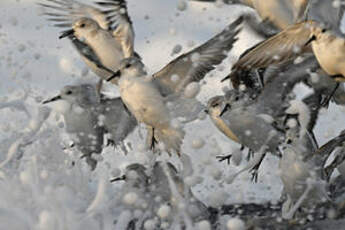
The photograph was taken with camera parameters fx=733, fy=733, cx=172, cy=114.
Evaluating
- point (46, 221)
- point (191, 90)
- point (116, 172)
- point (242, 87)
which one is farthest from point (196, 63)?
point (46, 221)

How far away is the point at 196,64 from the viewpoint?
4105mm

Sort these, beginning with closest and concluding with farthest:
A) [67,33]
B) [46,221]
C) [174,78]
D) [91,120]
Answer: [46,221]
[174,78]
[91,120]
[67,33]

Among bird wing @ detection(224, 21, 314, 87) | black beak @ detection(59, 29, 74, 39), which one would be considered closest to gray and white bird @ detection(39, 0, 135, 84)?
black beak @ detection(59, 29, 74, 39)

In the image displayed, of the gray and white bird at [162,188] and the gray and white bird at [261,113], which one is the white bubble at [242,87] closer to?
the gray and white bird at [261,113]

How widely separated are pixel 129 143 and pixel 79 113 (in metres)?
0.40

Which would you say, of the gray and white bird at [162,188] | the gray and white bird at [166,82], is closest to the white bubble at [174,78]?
the gray and white bird at [166,82]

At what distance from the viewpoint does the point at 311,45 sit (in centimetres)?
362

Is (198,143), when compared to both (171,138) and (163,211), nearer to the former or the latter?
(171,138)

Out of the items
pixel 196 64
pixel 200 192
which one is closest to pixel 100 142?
pixel 200 192

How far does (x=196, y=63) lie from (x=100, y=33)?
2.89 ft

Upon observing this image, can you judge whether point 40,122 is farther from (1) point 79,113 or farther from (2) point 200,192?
(2) point 200,192

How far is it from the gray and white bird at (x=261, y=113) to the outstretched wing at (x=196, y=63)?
251 millimetres

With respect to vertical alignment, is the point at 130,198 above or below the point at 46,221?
A: below

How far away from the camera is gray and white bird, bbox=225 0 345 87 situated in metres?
3.39
